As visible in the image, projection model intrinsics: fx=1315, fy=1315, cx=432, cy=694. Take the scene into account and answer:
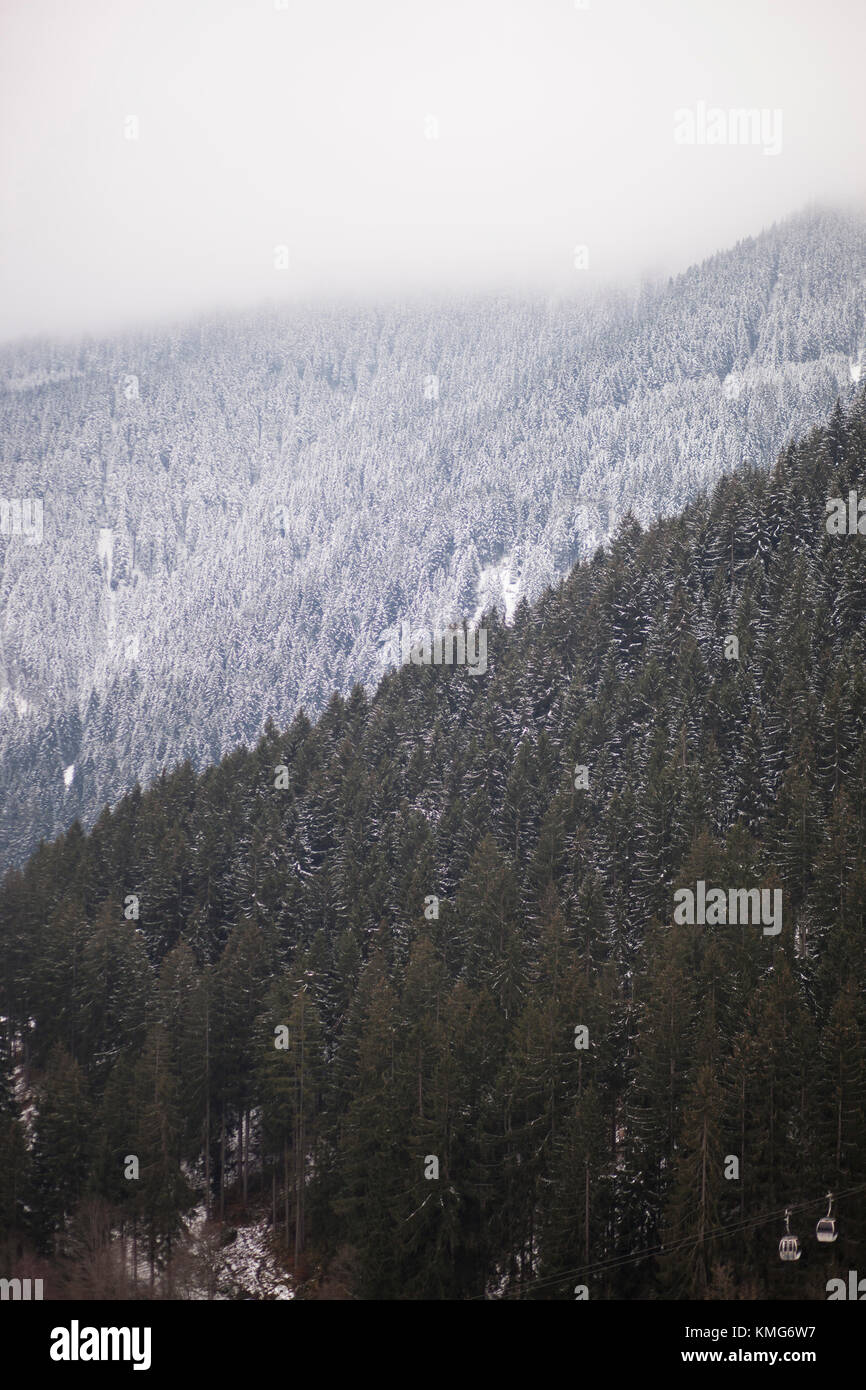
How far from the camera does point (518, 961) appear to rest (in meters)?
63.0

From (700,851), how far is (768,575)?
30.4m

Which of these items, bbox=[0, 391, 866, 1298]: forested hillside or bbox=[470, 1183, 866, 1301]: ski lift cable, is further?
bbox=[0, 391, 866, 1298]: forested hillside

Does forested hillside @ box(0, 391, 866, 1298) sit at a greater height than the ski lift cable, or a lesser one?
greater

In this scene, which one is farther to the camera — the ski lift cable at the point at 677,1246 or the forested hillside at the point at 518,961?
the forested hillside at the point at 518,961

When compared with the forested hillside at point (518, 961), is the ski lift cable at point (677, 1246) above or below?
below

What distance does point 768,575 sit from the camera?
88.4 meters

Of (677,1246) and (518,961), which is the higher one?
(518,961)

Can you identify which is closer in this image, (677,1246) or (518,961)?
(677,1246)

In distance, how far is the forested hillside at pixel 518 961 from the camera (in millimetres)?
48375

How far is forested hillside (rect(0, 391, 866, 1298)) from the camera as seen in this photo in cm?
4838
